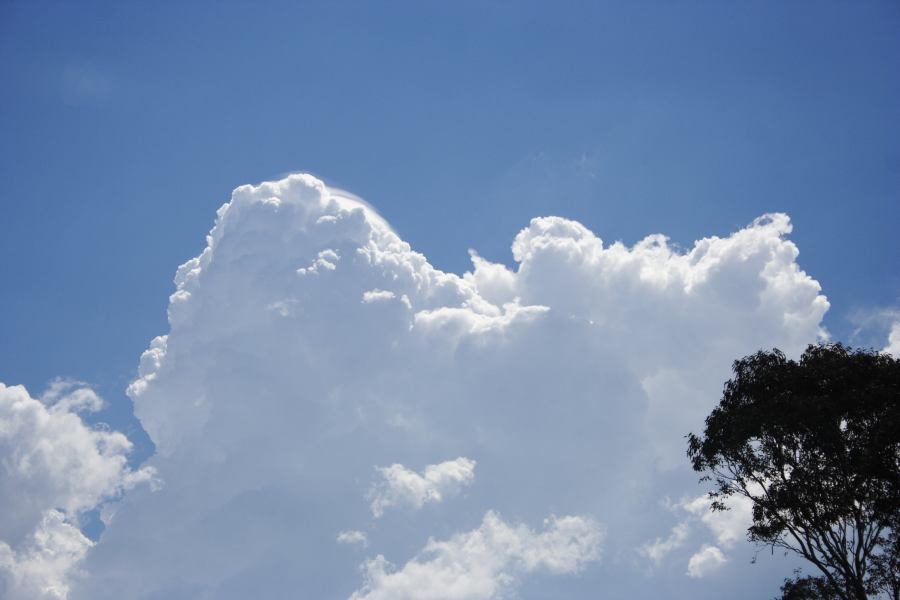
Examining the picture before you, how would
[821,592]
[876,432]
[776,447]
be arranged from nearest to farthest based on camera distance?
1. [876,432]
2. [776,447]
3. [821,592]

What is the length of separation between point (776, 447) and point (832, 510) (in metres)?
3.88

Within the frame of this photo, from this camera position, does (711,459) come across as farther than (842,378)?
Yes

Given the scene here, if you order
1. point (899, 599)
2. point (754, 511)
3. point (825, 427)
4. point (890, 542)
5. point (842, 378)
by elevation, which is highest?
point (842, 378)

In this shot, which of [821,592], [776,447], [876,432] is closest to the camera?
[876,432]

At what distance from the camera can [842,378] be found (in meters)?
34.8

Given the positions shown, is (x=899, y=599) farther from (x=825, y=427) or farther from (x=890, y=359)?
(x=890, y=359)

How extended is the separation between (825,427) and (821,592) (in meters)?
11.1

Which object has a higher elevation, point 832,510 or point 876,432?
point 876,432

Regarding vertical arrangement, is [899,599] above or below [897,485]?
below

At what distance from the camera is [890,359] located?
34875 mm

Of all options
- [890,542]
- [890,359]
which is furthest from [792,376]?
[890,542]

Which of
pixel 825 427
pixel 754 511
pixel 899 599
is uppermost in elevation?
pixel 825 427

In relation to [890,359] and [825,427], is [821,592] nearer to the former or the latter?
[825,427]

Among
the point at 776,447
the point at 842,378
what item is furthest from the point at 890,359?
the point at 776,447
